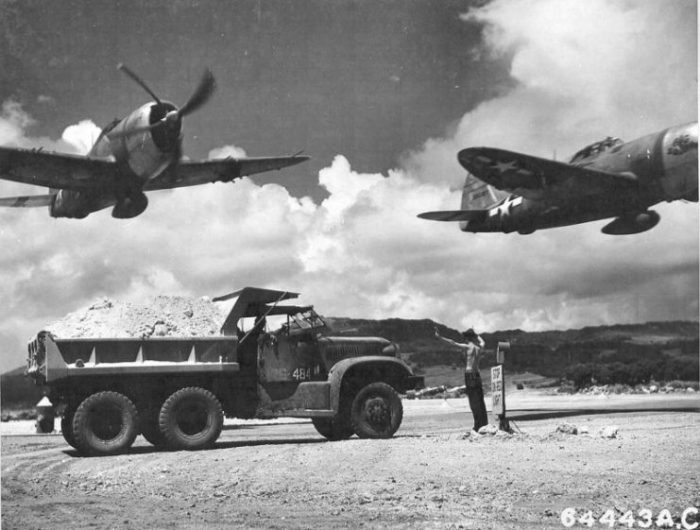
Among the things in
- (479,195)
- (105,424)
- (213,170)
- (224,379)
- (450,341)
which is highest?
(479,195)

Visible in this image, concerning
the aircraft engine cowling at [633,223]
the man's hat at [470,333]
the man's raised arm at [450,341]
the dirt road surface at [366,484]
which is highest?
the aircraft engine cowling at [633,223]

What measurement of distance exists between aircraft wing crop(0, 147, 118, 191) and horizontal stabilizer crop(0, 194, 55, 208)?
1.14 feet

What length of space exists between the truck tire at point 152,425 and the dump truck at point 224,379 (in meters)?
0.02

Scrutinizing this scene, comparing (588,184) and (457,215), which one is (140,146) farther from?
(588,184)

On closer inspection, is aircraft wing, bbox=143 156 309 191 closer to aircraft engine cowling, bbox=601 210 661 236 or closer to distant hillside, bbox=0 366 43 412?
aircraft engine cowling, bbox=601 210 661 236

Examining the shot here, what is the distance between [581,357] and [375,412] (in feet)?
93.5

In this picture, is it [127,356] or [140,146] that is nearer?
[127,356]

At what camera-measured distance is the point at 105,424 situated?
1015 cm

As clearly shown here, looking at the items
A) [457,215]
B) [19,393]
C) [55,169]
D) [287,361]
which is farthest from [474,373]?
[19,393]

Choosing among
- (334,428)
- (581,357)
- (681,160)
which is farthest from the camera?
(581,357)

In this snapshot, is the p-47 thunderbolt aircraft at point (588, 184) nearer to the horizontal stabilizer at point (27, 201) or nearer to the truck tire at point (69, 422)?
the horizontal stabilizer at point (27, 201)

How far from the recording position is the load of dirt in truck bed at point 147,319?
34.0ft

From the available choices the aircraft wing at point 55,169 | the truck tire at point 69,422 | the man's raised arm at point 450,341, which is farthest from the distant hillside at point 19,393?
the man's raised arm at point 450,341

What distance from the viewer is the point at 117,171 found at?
1509 centimetres
